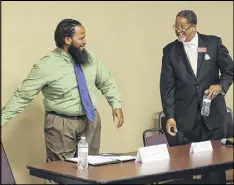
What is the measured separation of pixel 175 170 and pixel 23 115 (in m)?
2.40

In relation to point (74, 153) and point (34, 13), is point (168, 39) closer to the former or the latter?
point (34, 13)

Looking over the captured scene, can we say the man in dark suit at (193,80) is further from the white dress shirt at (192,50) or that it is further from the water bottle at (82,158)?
the water bottle at (82,158)

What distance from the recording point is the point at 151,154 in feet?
10.8

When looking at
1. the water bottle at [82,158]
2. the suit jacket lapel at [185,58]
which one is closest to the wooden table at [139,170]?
the water bottle at [82,158]

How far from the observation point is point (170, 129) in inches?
169

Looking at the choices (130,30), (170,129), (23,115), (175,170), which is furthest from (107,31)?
(175,170)

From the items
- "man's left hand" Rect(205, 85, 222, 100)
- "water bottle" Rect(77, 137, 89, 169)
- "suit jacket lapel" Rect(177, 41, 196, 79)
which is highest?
"suit jacket lapel" Rect(177, 41, 196, 79)

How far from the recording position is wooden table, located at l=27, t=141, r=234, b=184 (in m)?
2.82

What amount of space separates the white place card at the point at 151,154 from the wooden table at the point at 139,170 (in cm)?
4

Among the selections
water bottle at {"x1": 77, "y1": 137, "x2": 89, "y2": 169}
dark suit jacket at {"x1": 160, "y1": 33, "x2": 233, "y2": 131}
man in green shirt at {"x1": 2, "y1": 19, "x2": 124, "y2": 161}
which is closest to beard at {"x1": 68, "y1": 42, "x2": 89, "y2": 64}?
man in green shirt at {"x1": 2, "y1": 19, "x2": 124, "y2": 161}

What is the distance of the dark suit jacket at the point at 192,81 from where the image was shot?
4.36 m

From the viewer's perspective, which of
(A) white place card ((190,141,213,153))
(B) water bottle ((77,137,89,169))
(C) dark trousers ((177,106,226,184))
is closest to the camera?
(B) water bottle ((77,137,89,169))

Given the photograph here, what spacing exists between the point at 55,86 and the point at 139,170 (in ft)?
4.61

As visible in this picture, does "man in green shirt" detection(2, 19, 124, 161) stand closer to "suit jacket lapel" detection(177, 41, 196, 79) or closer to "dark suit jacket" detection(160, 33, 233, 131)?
"dark suit jacket" detection(160, 33, 233, 131)
